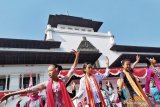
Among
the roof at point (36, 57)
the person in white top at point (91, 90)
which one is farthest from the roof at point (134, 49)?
the person in white top at point (91, 90)

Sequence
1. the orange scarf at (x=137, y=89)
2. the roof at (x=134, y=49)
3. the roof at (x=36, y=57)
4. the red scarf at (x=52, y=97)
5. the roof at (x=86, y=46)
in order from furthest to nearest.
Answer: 1. the roof at (x=134, y=49)
2. the roof at (x=86, y=46)
3. the roof at (x=36, y=57)
4. the orange scarf at (x=137, y=89)
5. the red scarf at (x=52, y=97)

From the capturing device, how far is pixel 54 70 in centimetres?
376

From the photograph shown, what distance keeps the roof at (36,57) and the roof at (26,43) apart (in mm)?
2942

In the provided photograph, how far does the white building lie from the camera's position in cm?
1831

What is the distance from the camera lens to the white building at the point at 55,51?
18.3 meters

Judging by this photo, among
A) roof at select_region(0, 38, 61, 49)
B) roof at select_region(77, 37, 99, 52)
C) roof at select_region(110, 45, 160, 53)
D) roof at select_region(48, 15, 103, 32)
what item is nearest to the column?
roof at select_region(0, 38, 61, 49)

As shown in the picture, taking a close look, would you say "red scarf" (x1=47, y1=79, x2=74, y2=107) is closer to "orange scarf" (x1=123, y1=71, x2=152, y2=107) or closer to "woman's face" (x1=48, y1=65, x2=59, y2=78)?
"woman's face" (x1=48, y1=65, x2=59, y2=78)

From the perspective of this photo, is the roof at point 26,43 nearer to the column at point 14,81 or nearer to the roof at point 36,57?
the roof at point 36,57

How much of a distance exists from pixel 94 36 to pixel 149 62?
2074 cm

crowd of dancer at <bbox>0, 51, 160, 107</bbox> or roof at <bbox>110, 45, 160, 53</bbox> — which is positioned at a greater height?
roof at <bbox>110, 45, 160, 53</bbox>

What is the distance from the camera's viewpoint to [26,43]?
21531 mm

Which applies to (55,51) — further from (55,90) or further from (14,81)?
(55,90)

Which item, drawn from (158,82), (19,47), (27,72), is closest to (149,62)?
(158,82)

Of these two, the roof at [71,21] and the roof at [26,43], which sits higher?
the roof at [71,21]
